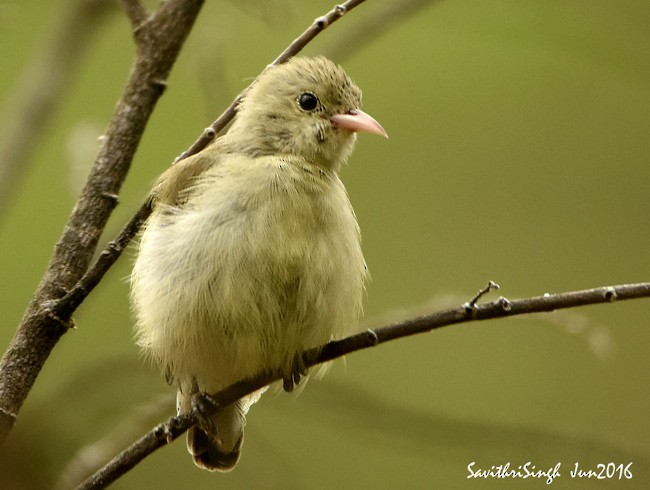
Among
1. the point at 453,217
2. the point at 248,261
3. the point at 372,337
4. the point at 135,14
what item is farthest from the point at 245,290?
the point at 453,217

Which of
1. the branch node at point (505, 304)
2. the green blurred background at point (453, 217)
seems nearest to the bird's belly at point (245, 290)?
the branch node at point (505, 304)

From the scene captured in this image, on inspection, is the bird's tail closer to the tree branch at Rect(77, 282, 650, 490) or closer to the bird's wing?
the bird's wing

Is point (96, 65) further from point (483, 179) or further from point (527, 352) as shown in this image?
point (527, 352)

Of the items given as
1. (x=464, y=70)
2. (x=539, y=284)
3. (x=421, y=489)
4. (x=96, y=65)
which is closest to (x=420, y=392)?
(x=421, y=489)

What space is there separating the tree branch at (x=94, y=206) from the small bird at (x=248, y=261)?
1.11 ft

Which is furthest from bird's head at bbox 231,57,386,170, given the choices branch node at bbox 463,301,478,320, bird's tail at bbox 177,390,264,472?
branch node at bbox 463,301,478,320

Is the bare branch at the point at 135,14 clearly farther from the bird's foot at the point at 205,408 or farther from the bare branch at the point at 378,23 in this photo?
the bird's foot at the point at 205,408

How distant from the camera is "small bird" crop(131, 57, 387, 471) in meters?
3.02

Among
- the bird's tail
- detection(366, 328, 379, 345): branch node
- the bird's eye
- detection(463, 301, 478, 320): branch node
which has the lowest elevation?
detection(463, 301, 478, 320): branch node

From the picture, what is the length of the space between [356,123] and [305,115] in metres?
0.19

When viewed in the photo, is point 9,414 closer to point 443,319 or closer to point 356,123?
point 443,319

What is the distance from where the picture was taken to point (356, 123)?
3.56m

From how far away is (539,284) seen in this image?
18.8 feet

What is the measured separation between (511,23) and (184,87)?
244cm
